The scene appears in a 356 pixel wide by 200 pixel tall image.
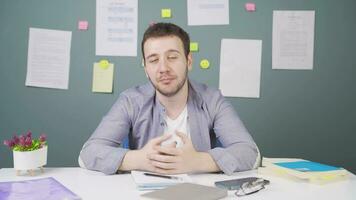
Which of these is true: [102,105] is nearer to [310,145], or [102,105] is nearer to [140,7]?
[140,7]

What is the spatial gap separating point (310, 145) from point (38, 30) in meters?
1.84

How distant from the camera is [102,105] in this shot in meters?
2.31

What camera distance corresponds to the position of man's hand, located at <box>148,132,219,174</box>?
1208 mm

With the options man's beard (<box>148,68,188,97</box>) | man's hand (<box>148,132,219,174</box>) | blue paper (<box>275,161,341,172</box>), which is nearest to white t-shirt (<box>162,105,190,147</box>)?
man's beard (<box>148,68,188,97</box>)

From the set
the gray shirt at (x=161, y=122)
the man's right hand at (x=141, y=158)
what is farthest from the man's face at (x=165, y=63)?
the man's right hand at (x=141, y=158)

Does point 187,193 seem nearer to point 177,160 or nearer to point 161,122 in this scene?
point 177,160

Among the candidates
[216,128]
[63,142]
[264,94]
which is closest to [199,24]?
[264,94]

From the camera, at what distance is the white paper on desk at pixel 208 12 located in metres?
2.31

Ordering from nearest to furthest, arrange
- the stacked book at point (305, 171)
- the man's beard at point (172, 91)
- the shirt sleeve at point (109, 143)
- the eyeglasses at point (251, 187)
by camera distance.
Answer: the eyeglasses at point (251, 187) < the stacked book at point (305, 171) < the shirt sleeve at point (109, 143) < the man's beard at point (172, 91)

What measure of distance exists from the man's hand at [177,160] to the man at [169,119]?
0.06 feet

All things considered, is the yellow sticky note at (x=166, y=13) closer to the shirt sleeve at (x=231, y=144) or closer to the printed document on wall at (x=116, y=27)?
the printed document on wall at (x=116, y=27)

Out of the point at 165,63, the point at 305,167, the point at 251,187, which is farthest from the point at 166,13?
the point at 251,187

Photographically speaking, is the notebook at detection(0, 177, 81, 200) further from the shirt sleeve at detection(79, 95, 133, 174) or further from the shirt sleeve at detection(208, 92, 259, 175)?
the shirt sleeve at detection(208, 92, 259, 175)

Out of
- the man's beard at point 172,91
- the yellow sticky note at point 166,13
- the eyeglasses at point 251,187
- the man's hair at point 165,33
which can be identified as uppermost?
the yellow sticky note at point 166,13
